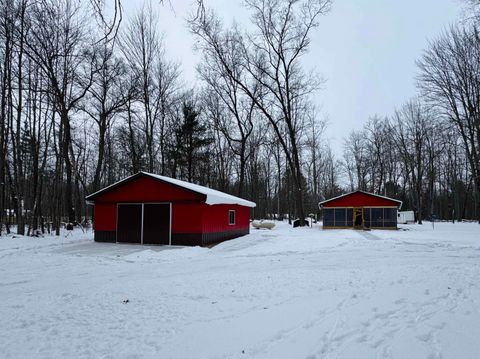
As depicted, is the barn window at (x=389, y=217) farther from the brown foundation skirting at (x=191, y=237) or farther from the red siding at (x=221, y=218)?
the brown foundation skirting at (x=191, y=237)

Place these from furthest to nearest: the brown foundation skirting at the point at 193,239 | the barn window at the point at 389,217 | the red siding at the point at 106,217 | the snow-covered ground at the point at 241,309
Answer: the barn window at the point at 389,217
the red siding at the point at 106,217
the brown foundation skirting at the point at 193,239
the snow-covered ground at the point at 241,309

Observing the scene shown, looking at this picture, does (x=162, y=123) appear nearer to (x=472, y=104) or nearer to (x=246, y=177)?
(x=246, y=177)

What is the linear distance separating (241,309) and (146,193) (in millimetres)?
10497

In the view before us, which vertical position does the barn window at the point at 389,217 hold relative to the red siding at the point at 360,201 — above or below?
below

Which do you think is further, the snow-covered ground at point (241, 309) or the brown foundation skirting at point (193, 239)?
the brown foundation skirting at point (193, 239)

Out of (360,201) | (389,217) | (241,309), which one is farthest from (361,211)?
(241,309)

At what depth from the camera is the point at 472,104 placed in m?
25.7

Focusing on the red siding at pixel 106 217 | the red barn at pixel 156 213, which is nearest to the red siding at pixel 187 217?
→ the red barn at pixel 156 213

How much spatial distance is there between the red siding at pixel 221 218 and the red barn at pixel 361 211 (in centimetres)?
933

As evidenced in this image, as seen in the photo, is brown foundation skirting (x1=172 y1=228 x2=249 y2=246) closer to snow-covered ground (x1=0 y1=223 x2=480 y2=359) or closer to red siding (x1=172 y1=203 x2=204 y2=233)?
red siding (x1=172 y1=203 x2=204 y2=233)

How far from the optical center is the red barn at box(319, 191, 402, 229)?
25406 mm

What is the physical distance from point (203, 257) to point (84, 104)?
56.9 feet

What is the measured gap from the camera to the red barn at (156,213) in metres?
13.8

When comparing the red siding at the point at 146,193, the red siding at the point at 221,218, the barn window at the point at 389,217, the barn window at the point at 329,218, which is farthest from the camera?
the barn window at the point at 329,218
